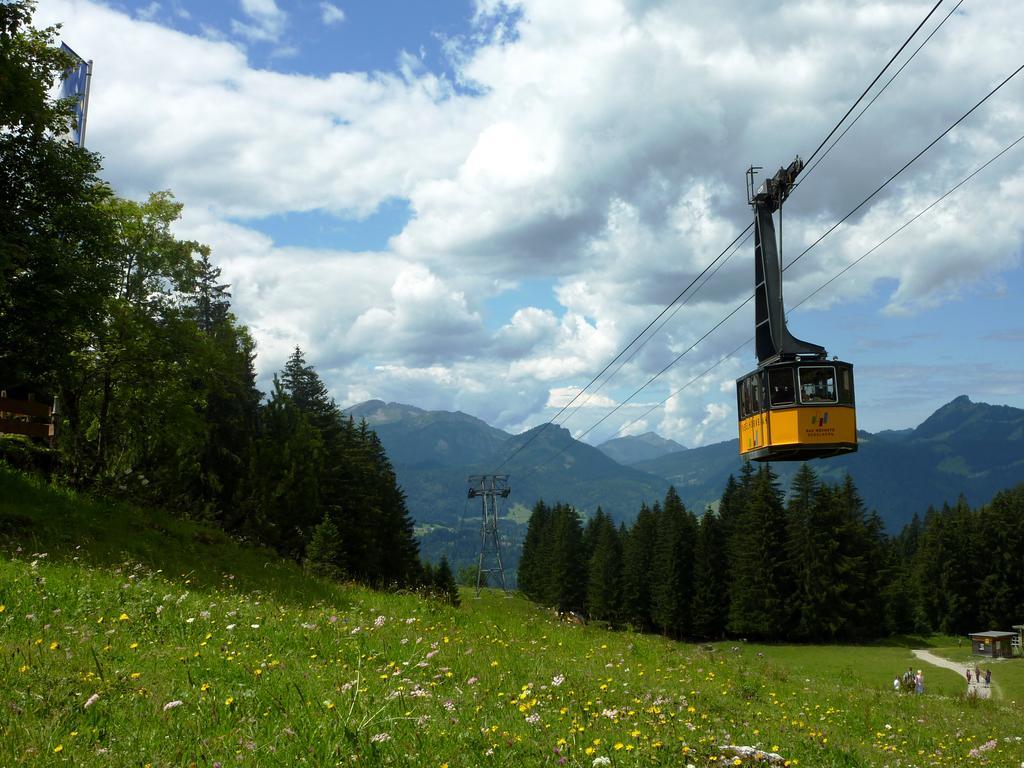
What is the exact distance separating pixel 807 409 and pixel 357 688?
19139 mm

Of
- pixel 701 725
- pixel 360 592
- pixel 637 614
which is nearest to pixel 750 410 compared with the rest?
pixel 360 592

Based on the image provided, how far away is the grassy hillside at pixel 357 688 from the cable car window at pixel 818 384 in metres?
9.17

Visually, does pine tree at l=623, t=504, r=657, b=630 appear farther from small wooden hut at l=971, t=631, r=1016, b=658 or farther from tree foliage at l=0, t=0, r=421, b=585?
tree foliage at l=0, t=0, r=421, b=585

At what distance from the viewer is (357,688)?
23.9ft

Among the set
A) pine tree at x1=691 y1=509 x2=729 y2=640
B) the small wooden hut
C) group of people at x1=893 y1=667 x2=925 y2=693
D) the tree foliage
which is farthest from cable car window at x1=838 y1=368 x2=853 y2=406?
pine tree at x1=691 y1=509 x2=729 y2=640

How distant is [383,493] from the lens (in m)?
70.4

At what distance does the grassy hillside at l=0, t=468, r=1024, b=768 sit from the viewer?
6.20 metres

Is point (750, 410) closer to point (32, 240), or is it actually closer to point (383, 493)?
point (32, 240)

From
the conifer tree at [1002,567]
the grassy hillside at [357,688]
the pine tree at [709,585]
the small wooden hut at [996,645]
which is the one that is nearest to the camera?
the grassy hillside at [357,688]

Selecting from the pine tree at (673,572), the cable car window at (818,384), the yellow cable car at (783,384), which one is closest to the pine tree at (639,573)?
the pine tree at (673,572)

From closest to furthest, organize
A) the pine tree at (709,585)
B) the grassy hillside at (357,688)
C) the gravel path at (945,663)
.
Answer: the grassy hillside at (357,688) → the gravel path at (945,663) → the pine tree at (709,585)

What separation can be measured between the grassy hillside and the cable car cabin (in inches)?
323

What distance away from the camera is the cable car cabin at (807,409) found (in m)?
23.1

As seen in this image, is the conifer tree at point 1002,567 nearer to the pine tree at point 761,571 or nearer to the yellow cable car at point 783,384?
the pine tree at point 761,571
